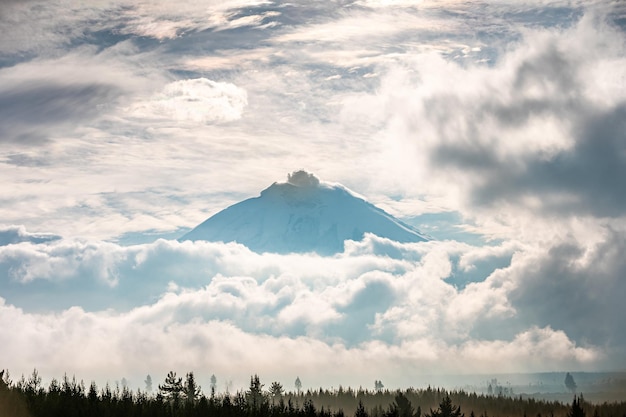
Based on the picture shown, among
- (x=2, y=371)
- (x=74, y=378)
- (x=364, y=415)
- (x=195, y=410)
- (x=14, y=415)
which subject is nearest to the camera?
(x=14, y=415)

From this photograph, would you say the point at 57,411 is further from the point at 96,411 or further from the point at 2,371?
the point at 2,371

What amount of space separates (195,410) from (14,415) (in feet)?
226

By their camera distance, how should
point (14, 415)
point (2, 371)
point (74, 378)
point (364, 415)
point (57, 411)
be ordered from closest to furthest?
point (14, 415) → point (2, 371) → point (57, 411) → point (74, 378) → point (364, 415)

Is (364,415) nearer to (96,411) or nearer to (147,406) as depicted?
(147,406)

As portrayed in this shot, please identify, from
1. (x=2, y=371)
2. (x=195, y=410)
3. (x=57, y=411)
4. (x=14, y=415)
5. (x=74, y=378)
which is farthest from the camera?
(x=195, y=410)

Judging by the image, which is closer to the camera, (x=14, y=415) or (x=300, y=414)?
(x=14, y=415)

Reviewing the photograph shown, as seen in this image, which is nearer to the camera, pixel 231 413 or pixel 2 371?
pixel 2 371

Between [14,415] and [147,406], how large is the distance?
50310mm

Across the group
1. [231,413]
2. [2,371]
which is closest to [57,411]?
[2,371]

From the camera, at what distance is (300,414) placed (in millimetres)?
172000

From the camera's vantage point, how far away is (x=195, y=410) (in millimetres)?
171875

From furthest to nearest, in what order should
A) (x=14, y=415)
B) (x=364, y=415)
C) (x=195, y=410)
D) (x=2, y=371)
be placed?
1. (x=364, y=415)
2. (x=195, y=410)
3. (x=2, y=371)
4. (x=14, y=415)

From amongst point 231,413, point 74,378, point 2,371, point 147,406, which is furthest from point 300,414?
point 2,371

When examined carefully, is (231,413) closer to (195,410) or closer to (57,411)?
(195,410)
